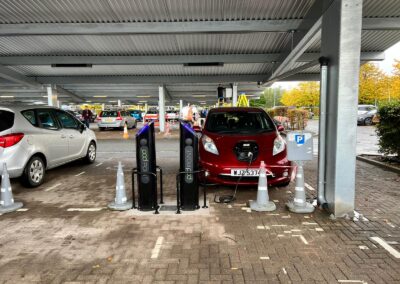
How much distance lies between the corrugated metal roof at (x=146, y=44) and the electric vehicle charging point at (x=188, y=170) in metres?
5.80

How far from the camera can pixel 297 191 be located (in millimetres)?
4949

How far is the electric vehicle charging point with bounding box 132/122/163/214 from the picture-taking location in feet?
15.9

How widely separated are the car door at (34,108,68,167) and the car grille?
12.9ft

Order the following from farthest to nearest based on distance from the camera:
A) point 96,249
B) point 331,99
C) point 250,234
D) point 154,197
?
point 154,197, point 331,99, point 250,234, point 96,249

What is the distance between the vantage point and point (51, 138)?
7016 millimetres

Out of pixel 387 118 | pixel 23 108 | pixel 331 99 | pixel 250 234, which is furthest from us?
pixel 387 118

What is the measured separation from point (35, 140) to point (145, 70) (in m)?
10.9

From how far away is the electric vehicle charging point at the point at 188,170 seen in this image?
4.90 meters

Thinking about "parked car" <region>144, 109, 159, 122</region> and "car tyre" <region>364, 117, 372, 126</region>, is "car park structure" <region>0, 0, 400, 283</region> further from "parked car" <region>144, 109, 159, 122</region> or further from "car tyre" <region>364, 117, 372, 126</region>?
"parked car" <region>144, 109, 159, 122</region>

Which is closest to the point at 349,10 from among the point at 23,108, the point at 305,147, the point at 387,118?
the point at 305,147

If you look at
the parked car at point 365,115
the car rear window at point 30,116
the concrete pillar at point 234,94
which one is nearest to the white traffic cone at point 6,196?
the car rear window at point 30,116

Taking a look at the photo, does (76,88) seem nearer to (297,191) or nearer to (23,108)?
(23,108)

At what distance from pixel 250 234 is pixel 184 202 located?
1302mm

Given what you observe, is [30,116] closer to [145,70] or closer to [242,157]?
[242,157]
